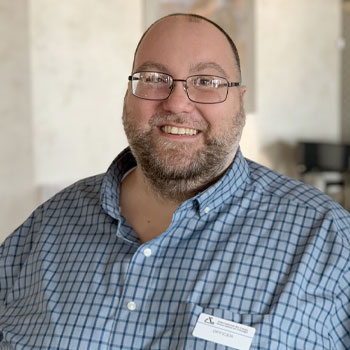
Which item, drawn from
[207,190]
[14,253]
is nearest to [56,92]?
[14,253]

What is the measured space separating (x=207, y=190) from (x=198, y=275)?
0.21m

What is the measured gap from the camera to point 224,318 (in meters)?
1.40

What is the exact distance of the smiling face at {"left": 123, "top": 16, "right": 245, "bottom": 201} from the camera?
5.19 ft

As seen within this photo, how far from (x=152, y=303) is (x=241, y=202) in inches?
13.0

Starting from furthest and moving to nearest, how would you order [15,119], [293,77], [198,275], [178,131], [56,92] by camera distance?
[293,77], [56,92], [15,119], [178,131], [198,275]

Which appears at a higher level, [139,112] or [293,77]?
[293,77]

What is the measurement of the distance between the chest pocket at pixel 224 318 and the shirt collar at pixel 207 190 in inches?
10.2

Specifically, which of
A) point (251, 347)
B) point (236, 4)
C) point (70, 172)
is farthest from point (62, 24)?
point (251, 347)

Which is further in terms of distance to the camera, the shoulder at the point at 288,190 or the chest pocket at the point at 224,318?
the shoulder at the point at 288,190

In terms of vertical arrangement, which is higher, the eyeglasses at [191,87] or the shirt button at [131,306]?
the eyeglasses at [191,87]

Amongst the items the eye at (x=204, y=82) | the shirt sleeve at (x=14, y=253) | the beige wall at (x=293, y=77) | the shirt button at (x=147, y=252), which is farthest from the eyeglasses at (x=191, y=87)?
the beige wall at (x=293, y=77)

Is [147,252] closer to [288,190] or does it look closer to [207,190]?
[207,190]

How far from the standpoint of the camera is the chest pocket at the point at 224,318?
1.35 metres

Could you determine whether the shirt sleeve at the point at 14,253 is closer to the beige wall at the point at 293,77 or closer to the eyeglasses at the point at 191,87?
the eyeglasses at the point at 191,87
